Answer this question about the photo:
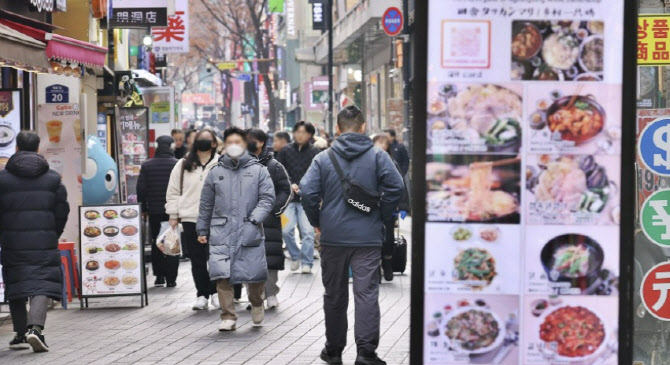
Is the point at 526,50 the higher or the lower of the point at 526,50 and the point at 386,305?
the higher

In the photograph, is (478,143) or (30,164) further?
(30,164)

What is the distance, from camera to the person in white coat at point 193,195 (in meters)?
13.0

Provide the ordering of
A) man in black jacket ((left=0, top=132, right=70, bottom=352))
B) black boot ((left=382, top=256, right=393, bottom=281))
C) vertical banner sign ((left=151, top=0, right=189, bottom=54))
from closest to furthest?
1. man in black jacket ((left=0, top=132, right=70, bottom=352))
2. black boot ((left=382, top=256, right=393, bottom=281))
3. vertical banner sign ((left=151, top=0, right=189, bottom=54))

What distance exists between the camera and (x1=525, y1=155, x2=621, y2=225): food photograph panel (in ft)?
19.4

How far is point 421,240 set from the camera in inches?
234

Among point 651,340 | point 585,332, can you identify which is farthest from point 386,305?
point 585,332

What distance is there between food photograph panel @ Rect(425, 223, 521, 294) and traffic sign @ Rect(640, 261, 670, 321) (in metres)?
2.27

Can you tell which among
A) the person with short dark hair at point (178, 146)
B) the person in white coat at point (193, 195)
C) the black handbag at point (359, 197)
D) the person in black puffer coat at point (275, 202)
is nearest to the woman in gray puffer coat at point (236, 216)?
the person in black puffer coat at point (275, 202)

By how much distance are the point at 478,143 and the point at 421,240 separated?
531 millimetres

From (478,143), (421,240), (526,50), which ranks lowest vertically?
(421,240)

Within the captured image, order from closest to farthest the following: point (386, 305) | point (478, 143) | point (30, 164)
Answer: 1. point (478, 143)
2. point (30, 164)
3. point (386, 305)

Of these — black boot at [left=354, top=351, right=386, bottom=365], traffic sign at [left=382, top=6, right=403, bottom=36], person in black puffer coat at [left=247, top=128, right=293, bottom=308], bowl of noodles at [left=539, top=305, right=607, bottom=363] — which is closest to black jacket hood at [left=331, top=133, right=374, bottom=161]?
black boot at [left=354, top=351, right=386, bottom=365]

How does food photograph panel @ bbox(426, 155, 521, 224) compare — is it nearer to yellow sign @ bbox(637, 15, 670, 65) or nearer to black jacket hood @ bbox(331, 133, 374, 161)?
yellow sign @ bbox(637, 15, 670, 65)

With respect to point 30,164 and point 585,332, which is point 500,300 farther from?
point 30,164
